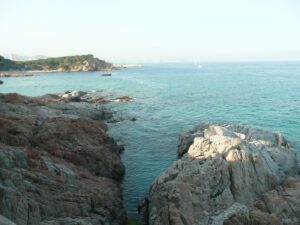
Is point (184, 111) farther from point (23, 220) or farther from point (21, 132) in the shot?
point (23, 220)

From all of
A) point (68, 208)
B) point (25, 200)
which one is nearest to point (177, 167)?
point (68, 208)

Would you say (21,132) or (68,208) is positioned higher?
(21,132)

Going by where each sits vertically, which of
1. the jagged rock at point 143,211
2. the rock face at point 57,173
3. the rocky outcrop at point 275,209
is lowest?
the jagged rock at point 143,211

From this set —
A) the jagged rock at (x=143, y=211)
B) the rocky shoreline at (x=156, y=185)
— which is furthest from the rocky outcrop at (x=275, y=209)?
the jagged rock at (x=143, y=211)

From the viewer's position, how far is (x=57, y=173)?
26047 mm

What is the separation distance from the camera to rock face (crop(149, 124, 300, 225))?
23.5 metres

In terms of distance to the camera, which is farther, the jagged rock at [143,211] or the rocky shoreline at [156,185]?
the jagged rock at [143,211]

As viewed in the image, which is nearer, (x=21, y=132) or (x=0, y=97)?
(x=21, y=132)

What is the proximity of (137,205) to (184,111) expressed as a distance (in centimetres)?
3909

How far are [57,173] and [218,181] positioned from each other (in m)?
12.2

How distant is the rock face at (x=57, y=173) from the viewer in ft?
67.3

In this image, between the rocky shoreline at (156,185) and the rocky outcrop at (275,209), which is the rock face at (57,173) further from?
the rocky outcrop at (275,209)

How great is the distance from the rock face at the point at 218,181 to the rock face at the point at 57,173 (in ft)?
14.1

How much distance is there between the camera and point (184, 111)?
66.3 metres
